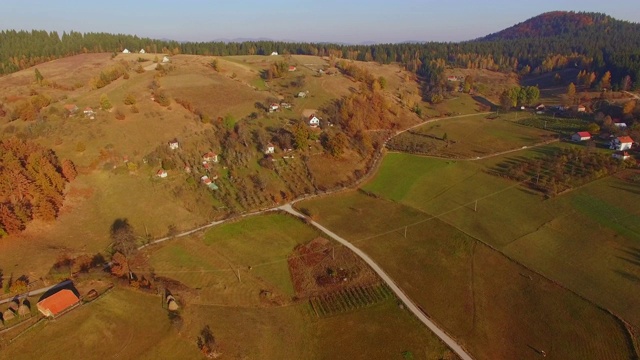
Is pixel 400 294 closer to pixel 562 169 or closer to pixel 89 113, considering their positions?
pixel 562 169

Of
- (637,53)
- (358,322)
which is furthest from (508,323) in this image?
(637,53)

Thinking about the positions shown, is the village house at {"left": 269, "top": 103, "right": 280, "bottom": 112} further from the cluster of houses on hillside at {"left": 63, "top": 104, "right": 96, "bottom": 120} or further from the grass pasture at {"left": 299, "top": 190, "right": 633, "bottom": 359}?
the grass pasture at {"left": 299, "top": 190, "right": 633, "bottom": 359}

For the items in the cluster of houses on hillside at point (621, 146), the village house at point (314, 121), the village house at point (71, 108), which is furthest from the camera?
the village house at point (314, 121)

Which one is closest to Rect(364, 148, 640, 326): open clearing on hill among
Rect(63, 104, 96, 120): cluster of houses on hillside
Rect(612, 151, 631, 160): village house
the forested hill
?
Rect(612, 151, 631, 160): village house

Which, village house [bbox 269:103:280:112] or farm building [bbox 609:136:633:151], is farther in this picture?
village house [bbox 269:103:280:112]

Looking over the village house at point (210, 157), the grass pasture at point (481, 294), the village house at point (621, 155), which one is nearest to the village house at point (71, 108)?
the village house at point (210, 157)

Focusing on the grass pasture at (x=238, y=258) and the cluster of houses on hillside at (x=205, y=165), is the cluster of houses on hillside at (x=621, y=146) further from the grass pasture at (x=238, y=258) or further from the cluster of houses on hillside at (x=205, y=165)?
the cluster of houses on hillside at (x=205, y=165)

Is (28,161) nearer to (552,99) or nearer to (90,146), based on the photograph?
(90,146)

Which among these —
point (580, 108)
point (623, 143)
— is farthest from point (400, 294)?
point (580, 108)
